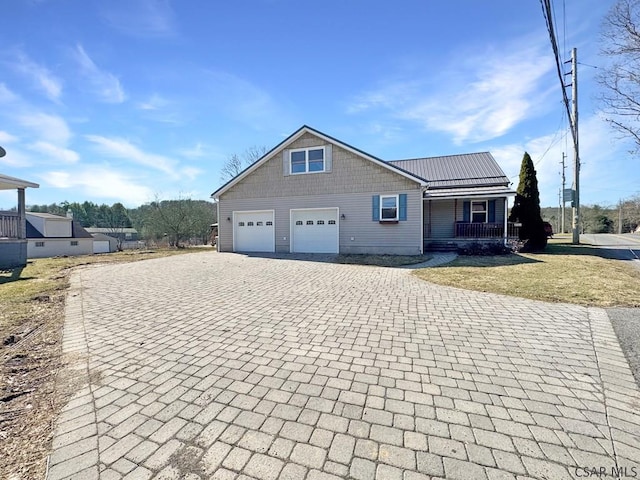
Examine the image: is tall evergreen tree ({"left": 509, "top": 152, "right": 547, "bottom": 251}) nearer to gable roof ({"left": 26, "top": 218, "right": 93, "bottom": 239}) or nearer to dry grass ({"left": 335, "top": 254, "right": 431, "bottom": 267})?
dry grass ({"left": 335, "top": 254, "right": 431, "bottom": 267})

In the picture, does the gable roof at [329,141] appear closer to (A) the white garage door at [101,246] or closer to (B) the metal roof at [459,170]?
(B) the metal roof at [459,170]

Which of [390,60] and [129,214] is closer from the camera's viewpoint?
[390,60]

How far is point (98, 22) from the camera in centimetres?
824

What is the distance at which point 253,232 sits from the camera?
16812mm

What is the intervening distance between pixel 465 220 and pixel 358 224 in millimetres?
6781

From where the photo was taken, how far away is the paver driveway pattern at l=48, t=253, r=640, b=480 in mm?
1930

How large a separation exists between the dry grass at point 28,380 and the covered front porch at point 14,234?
8.50 m

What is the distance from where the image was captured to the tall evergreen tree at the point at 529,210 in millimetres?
15062

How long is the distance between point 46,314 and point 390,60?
12671 mm

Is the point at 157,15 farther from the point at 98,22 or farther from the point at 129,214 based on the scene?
the point at 129,214

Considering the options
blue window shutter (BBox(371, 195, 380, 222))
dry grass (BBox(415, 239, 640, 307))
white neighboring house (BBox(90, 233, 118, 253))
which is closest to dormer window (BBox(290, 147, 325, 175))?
blue window shutter (BBox(371, 195, 380, 222))

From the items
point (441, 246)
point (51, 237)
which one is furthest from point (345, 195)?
point (51, 237)

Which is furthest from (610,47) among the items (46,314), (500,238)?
(46,314)

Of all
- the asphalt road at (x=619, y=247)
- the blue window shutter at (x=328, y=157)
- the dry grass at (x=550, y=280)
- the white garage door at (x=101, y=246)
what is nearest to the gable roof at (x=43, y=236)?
the white garage door at (x=101, y=246)
